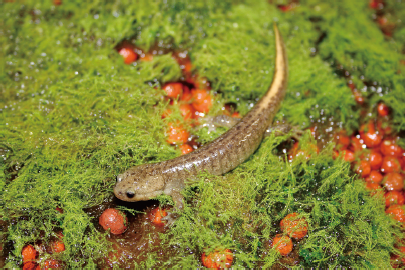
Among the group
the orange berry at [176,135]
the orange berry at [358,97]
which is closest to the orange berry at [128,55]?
the orange berry at [176,135]

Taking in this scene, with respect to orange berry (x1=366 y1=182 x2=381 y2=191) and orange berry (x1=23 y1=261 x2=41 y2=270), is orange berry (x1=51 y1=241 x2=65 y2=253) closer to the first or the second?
orange berry (x1=23 y1=261 x2=41 y2=270)

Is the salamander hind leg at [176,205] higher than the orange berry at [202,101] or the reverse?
the reverse

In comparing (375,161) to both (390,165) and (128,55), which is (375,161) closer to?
(390,165)

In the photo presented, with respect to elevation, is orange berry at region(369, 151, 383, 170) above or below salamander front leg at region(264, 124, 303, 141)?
below

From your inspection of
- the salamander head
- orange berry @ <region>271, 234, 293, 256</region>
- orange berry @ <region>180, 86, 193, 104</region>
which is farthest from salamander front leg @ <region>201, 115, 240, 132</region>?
orange berry @ <region>271, 234, 293, 256</region>

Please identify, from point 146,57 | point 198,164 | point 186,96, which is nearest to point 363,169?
point 198,164

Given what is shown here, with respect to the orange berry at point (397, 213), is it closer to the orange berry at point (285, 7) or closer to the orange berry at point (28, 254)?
the orange berry at point (28, 254)

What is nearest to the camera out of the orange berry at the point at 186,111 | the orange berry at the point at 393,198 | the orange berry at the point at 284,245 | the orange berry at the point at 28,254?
the orange berry at the point at 28,254
